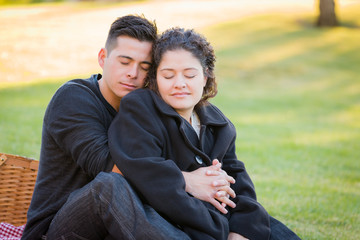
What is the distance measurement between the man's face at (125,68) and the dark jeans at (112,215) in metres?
0.83

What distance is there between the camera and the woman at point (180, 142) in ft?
7.82

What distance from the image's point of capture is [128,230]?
2266 millimetres

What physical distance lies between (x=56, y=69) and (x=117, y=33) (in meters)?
10.1

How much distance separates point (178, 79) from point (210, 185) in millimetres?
689

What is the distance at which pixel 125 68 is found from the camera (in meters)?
3.02

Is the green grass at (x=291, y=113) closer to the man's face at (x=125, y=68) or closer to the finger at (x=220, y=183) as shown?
the finger at (x=220, y=183)

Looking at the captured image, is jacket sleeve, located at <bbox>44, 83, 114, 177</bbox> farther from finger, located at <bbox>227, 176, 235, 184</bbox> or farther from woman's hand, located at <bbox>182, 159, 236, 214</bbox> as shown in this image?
finger, located at <bbox>227, 176, 235, 184</bbox>

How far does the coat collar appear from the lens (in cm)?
266

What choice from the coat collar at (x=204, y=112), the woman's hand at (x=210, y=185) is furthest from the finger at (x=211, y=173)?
the coat collar at (x=204, y=112)

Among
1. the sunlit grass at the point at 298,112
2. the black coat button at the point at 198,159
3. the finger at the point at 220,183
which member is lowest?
the sunlit grass at the point at 298,112

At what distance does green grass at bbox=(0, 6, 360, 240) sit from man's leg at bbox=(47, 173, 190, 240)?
2033 millimetres

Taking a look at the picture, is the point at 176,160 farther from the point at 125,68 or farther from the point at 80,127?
the point at 125,68

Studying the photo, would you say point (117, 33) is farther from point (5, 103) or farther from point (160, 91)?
point (5, 103)

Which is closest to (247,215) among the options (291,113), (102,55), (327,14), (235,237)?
(235,237)
